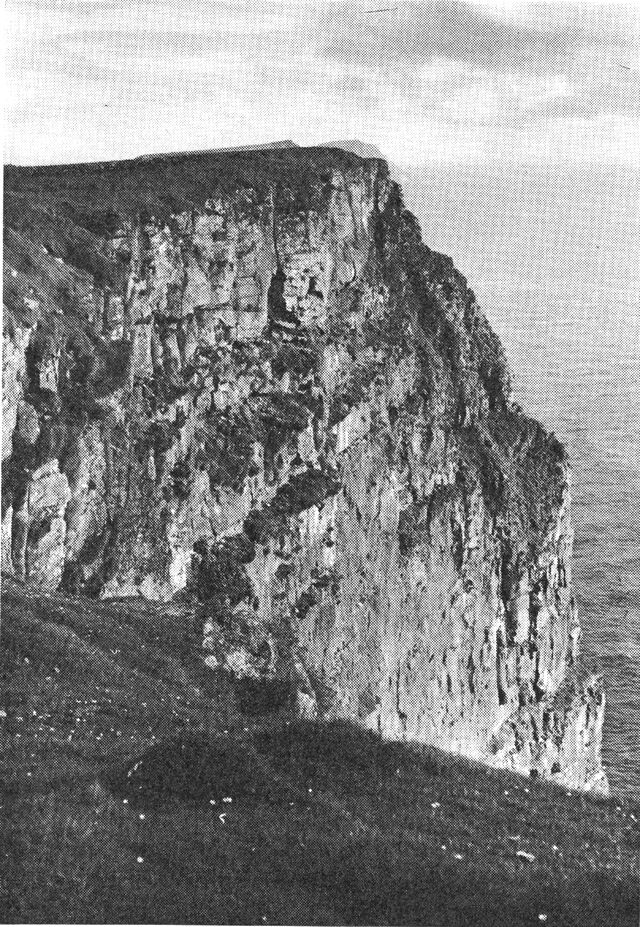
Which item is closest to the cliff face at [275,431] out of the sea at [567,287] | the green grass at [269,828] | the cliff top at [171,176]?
the cliff top at [171,176]

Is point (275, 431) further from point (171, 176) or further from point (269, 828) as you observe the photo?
point (269, 828)

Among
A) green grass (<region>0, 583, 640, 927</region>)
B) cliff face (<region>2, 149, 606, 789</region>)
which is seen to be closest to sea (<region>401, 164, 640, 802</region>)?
cliff face (<region>2, 149, 606, 789</region>)

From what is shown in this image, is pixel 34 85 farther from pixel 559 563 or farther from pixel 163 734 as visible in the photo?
pixel 559 563

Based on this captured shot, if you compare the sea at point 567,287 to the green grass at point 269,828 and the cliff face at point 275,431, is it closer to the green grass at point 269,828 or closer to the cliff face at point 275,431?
the cliff face at point 275,431

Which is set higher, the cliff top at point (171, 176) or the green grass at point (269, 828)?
the cliff top at point (171, 176)

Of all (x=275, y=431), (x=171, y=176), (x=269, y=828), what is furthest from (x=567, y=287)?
(x=269, y=828)

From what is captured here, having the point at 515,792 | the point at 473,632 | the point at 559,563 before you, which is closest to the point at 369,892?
the point at 515,792
